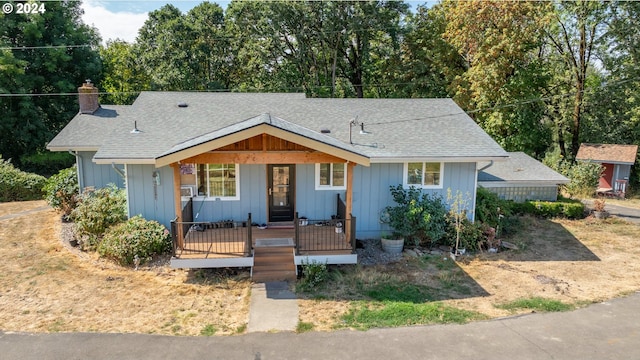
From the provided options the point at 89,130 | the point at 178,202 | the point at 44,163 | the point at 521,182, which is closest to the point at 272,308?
the point at 178,202

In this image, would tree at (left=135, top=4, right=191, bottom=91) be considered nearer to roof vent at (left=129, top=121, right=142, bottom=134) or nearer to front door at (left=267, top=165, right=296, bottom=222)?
roof vent at (left=129, top=121, right=142, bottom=134)

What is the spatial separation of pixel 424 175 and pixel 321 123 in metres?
3.89

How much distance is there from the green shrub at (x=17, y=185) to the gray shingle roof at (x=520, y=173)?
20.1 m

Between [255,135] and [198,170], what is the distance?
11.1 ft

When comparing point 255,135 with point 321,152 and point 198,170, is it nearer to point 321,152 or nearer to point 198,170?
point 321,152

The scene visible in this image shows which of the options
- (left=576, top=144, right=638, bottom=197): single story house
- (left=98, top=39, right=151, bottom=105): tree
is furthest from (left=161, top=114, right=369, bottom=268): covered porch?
(left=98, top=39, right=151, bottom=105): tree

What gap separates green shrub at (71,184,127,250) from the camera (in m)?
11.3

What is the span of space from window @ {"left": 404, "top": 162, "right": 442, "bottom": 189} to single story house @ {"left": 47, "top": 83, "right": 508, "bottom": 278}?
31 mm

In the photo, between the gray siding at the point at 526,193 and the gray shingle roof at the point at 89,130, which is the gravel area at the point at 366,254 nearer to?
the gray shingle roof at the point at 89,130

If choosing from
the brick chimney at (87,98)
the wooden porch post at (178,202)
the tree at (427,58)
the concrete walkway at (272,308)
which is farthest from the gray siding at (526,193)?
the brick chimney at (87,98)

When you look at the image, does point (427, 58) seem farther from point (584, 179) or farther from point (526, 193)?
point (526, 193)

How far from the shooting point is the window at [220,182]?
38.2ft

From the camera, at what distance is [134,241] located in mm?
10422

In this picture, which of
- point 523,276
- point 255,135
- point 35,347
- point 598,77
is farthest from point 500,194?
point 598,77
